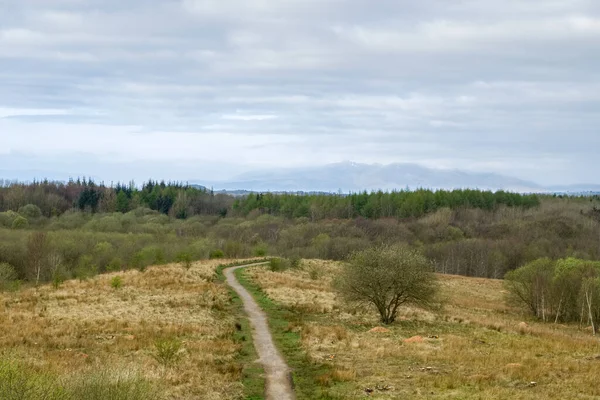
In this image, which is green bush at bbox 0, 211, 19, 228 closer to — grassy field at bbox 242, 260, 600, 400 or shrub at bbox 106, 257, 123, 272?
shrub at bbox 106, 257, 123, 272

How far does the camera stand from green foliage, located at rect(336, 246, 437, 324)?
35719 mm

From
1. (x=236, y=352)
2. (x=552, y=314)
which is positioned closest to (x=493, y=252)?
(x=552, y=314)

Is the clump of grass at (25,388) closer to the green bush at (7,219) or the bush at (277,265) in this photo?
the bush at (277,265)

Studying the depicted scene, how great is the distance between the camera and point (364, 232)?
12888cm

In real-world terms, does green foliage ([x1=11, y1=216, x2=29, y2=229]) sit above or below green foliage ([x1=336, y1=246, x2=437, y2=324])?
below

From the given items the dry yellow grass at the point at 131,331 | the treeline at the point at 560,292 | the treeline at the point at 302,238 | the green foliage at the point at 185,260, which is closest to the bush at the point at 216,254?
the treeline at the point at 302,238

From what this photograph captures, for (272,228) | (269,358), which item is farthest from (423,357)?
(272,228)

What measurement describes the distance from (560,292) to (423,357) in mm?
38460

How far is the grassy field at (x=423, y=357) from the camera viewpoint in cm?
1998

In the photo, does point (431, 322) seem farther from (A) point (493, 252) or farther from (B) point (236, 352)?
(A) point (493, 252)

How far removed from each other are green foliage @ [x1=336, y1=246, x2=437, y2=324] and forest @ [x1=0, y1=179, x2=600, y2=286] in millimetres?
24490

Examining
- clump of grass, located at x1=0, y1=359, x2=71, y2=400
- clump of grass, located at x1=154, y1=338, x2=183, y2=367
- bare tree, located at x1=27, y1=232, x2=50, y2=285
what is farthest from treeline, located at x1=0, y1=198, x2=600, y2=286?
clump of grass, located at x1=0, y1=359, x2=71, y2=400

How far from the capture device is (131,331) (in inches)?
1132

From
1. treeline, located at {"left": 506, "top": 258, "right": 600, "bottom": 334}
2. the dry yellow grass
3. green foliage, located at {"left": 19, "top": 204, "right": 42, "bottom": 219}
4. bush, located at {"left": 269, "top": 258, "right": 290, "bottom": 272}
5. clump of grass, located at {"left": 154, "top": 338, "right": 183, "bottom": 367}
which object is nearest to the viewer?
the dry yellow grass
